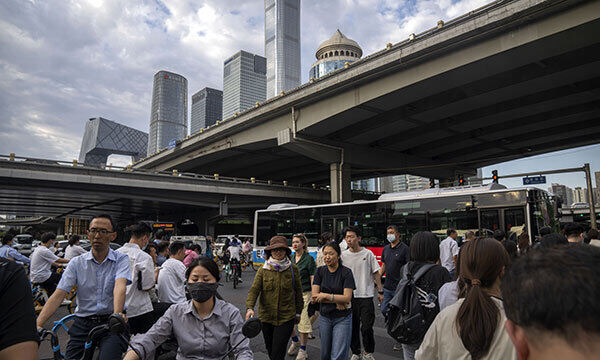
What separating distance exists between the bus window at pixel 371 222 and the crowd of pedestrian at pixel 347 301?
30.1 feet

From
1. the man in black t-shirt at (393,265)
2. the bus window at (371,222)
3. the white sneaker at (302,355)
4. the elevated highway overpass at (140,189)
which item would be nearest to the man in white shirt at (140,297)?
the white sneaker at (302,355)

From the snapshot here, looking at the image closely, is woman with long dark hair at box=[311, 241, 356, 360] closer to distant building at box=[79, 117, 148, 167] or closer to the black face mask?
the black face mask

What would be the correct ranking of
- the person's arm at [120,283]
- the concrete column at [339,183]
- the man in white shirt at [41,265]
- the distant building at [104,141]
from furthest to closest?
1. the distant building at [104,141]
2. the concrete column at [339,183]
3. the man in white shirt at [41,265]
4. the person's arm at [120,283]

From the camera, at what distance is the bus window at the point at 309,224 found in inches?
732

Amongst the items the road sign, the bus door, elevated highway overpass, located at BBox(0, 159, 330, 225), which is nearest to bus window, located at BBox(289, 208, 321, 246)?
the bus door

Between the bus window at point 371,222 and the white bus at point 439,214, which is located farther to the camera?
the bus window at point 371,222

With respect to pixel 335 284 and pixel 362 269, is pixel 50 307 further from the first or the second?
pixel 362 269

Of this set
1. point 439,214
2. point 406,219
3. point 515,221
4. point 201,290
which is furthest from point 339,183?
point 201,290

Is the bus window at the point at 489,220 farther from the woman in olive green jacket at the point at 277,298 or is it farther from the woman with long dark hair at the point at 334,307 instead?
the woman in olive green jacket at the point at 277,298

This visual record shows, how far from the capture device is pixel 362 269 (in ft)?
18.8

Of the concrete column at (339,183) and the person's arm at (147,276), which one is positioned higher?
the concrete column at (339,183)

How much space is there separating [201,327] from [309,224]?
52.0ft

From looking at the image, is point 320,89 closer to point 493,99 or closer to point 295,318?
point 493,99

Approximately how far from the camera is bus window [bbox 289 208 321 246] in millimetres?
18594
